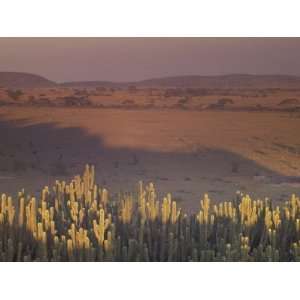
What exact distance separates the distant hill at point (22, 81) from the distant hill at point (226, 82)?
0.98ft

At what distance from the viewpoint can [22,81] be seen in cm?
757

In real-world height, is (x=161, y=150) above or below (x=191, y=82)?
below

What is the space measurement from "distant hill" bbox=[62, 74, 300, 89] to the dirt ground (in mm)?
186

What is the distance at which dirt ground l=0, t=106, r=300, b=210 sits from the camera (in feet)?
24.7

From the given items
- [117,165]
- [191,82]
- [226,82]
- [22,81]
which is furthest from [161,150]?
[22,81]

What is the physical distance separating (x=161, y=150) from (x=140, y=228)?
0.55m

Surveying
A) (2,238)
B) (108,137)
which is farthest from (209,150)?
(2,238)

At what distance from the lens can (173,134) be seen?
7508 mm

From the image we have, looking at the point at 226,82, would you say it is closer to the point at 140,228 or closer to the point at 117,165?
the point at 117,165

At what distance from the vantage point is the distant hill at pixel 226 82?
7.52 metres

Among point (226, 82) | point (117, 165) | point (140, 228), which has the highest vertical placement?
point (226, 82)
